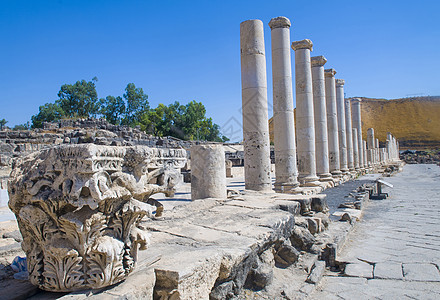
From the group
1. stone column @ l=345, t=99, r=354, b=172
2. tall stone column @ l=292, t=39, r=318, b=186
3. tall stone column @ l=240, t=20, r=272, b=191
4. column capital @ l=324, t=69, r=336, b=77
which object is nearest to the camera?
tall stone column @ l=240, t=20, r=272, b=191

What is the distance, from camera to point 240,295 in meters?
3.47

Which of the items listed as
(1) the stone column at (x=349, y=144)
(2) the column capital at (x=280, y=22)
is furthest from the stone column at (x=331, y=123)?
(2) the column capital at (x=280, y=22)

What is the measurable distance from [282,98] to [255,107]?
9.06 feet

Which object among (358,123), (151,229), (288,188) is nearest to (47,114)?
(358,123)

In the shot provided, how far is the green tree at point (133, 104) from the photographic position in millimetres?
66312

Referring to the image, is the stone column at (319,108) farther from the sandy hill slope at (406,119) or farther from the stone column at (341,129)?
the sandy hill slope at (406,119)

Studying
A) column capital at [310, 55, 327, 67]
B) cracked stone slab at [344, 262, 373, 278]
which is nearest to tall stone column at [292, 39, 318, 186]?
column capital at [310, 55, 327, 67]

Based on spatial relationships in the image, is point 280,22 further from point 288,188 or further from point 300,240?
point 300,240

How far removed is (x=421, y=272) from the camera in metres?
4.74

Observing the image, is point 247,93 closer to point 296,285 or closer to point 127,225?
point 296,285

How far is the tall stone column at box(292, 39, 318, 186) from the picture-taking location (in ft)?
46.0

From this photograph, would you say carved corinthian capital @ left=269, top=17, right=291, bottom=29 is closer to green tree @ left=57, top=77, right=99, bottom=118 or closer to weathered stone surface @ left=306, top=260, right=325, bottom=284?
weathered stone surface @ left=306, top=260, right=325, bottom=284

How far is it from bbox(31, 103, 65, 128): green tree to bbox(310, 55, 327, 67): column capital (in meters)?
50.1

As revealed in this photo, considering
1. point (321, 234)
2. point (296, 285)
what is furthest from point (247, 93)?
point (296, 285)
